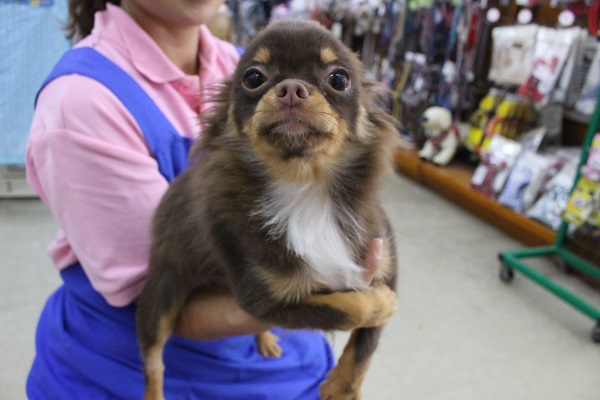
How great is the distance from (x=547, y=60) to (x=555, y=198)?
0.82 metres

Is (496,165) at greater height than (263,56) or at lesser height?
lesser

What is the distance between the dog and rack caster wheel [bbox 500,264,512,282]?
6.30 ft

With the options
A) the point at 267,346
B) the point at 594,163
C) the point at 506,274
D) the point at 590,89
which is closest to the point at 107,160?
the point at 267,346

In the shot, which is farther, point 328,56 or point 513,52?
point 513,52

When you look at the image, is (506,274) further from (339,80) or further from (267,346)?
(339,80)

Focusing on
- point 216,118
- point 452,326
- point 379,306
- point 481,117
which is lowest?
point 452,326

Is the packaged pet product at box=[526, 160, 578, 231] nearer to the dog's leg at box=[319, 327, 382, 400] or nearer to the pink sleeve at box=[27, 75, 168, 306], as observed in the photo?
the dog's leg at box=[319, 327, 382, 400]

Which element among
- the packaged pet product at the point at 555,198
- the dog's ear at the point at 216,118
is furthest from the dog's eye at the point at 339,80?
the packaged pet product at the point at 555,198

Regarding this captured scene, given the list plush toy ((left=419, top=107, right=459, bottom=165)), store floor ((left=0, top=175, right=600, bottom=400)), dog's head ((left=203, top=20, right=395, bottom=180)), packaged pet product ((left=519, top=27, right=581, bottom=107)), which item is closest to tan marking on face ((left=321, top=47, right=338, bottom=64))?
dog's head ((left=203, top=20, right=395, bottom=180))

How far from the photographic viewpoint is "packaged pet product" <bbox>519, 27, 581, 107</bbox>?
2928 mm

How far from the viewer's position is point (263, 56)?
0.86 meters

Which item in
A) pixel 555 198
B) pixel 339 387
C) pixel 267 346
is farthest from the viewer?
pixel 555 198

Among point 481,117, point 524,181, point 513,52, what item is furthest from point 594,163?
point 481,117

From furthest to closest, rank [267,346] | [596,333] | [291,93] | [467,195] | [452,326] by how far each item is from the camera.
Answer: [467,195], [452,326], [596,333], [267,346], [291,93]
